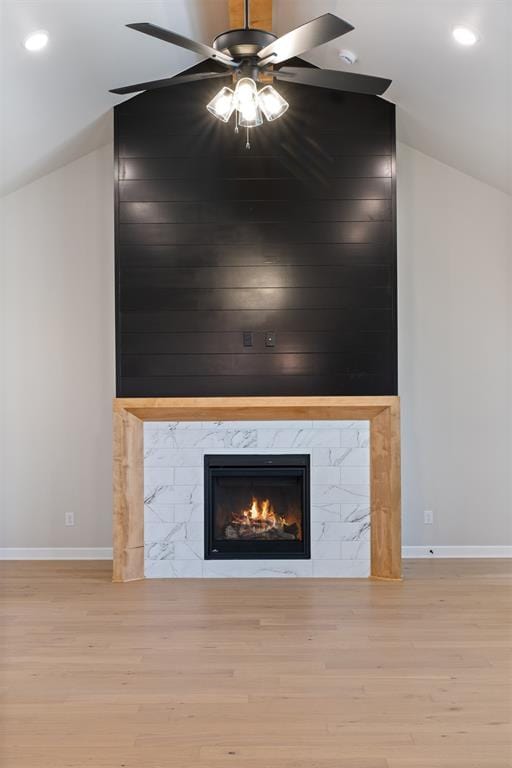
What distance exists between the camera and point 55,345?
6.14 metres

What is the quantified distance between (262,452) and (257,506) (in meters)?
0.41

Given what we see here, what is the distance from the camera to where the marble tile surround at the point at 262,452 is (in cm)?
539

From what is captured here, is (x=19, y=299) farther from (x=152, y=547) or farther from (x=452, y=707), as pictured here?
(x=452, y=707)

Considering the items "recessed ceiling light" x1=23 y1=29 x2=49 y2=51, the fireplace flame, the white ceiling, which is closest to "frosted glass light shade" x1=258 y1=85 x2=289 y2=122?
the white ceiling

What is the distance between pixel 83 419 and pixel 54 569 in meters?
1.15

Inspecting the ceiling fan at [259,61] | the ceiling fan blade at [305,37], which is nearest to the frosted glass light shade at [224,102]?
the ceiling fan at [259,61]

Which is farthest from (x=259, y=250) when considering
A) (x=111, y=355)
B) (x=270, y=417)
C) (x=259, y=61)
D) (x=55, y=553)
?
(x=55, y=553)

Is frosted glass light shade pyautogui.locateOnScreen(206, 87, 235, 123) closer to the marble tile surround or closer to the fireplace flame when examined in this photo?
the marble tile surround

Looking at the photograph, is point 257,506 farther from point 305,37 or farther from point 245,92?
point 305,37

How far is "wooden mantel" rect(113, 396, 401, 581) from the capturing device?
5309mm

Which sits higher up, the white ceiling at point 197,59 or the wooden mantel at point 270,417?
the white ceiling at point 197,59

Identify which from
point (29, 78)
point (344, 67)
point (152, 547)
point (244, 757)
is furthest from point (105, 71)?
point (244, 757)

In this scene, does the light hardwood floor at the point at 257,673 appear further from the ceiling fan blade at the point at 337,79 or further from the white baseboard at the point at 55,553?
the ceiling fan blade at the point at 337,79

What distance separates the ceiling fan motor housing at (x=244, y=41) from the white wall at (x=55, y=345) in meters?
2.94
